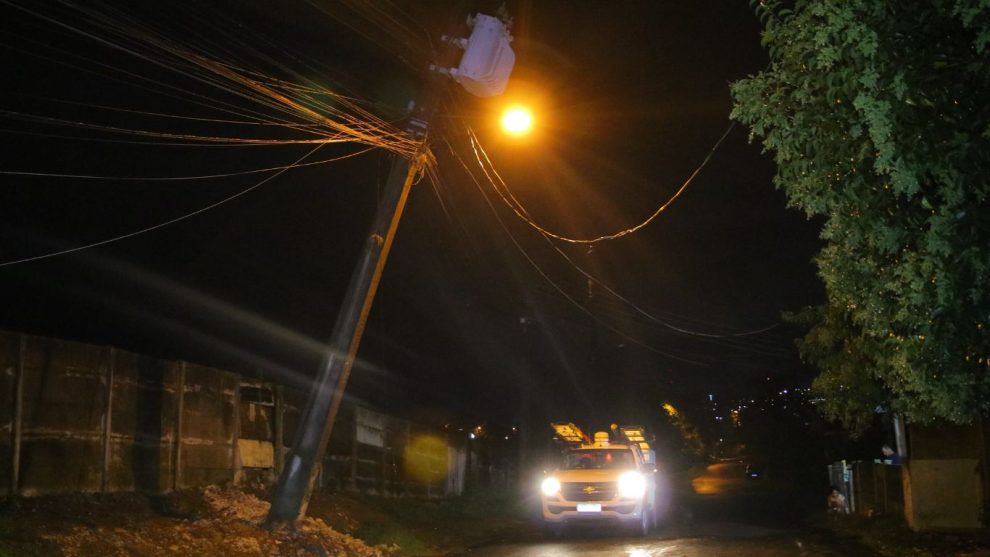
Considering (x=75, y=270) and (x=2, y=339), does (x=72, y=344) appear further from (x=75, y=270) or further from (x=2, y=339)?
(x=75, y=270)

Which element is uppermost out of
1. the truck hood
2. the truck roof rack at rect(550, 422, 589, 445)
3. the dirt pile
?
the truck roof rack at rect(550, 422, 589, 445)

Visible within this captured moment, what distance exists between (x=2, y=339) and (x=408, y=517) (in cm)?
1138

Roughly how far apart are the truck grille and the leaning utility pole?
7391 millimetres

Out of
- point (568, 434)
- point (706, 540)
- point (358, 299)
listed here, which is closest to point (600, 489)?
point (706, 540)

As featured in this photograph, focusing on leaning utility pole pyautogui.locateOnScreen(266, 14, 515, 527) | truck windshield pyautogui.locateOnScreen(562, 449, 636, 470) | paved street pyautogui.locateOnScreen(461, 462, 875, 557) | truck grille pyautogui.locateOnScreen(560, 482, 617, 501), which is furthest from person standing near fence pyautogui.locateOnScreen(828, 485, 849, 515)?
leaning utility pole pyautogui.locateOnScreen(266, 14, 515, 527)

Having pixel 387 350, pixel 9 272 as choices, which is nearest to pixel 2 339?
pixel 9 272

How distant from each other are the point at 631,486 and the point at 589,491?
0.89 m

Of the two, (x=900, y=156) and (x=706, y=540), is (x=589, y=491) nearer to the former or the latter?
(x=706, y=540)

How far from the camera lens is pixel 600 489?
1847cm

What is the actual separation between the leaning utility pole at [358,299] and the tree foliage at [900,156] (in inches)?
258

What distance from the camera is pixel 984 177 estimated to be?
5.18 meters

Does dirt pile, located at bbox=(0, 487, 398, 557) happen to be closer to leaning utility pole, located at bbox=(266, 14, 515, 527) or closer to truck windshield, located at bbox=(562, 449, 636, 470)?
leaning utility pole, located at bbox=(266, 14, 515, 527)

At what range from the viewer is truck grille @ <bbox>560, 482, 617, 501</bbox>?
1842 cm

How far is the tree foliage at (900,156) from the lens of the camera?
520 centimetres
